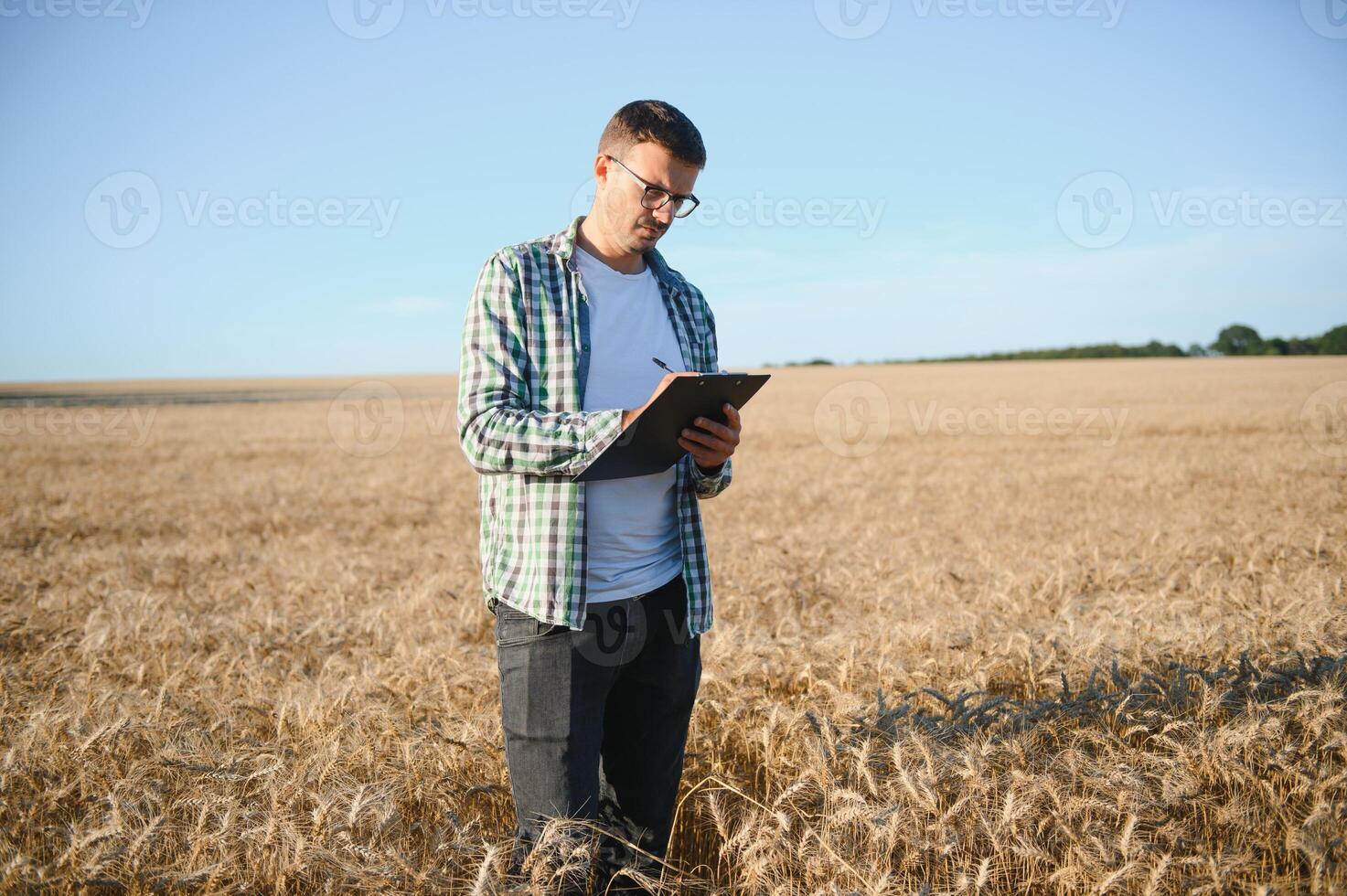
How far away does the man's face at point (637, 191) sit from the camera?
2.07 m

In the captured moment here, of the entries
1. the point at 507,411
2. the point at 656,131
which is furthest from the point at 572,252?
the point at 507,411

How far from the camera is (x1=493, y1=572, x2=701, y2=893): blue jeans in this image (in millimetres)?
2012

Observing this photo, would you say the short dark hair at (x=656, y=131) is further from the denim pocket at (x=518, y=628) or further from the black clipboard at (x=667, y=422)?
the denim pocket at (x=518, y=628)

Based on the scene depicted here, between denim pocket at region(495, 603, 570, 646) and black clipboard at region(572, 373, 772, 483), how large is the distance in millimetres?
398

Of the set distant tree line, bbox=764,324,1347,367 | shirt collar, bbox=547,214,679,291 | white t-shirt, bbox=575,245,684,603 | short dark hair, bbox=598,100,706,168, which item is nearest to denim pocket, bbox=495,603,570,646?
white t-shirt, bbox=575,245,684,603

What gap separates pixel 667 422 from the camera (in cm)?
199

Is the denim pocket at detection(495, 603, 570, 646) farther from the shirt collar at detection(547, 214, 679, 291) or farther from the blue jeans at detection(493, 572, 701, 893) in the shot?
the shirt collar at detection(547, 214, 679, 291)

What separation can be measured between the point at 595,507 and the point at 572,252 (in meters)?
0.74

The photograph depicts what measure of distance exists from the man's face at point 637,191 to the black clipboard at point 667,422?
499 millimetres

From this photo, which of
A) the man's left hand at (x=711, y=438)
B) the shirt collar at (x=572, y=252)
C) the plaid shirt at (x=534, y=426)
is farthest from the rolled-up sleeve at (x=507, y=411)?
the man's left hand at (x=711, y=438)

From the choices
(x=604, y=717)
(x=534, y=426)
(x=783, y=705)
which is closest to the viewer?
(x=534, y=426)

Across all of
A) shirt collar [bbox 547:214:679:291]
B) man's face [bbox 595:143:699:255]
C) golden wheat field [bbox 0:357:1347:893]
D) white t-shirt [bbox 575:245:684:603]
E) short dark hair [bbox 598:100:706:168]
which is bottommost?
golden wheat field [bbox 0:357:1347:893]

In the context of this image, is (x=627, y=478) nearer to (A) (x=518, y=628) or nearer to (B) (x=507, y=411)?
(B) (x=507, y=411)

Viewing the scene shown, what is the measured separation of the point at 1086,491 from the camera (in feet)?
34.4
